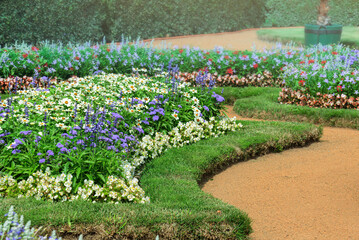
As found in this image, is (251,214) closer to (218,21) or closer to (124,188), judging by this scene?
(124,188)

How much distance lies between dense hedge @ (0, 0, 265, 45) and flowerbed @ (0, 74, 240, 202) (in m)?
8.00

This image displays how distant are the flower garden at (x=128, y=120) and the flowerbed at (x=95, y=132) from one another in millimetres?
13

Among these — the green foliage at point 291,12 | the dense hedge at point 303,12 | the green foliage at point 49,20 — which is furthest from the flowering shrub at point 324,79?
the dense hedge at point 303,12

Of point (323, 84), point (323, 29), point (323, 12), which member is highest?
point (323, 12)

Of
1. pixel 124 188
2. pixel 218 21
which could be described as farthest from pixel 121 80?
pixel 218 21

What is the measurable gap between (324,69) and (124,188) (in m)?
5.52

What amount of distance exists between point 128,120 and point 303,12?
19740mm

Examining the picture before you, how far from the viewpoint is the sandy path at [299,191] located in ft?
14.2

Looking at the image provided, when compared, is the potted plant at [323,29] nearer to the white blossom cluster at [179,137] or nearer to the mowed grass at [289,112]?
the mowed grass at [289,112]

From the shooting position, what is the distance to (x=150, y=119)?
6125mm

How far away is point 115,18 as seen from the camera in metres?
17.2

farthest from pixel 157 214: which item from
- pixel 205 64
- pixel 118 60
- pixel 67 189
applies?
pixel 205 64

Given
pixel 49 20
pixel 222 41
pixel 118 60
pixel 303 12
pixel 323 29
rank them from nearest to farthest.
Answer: pixel 118 60
pixel 49 20
pixel 323 29
pixel 222 41
pixel 303 12

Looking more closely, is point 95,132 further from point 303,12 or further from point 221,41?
point 303,12
